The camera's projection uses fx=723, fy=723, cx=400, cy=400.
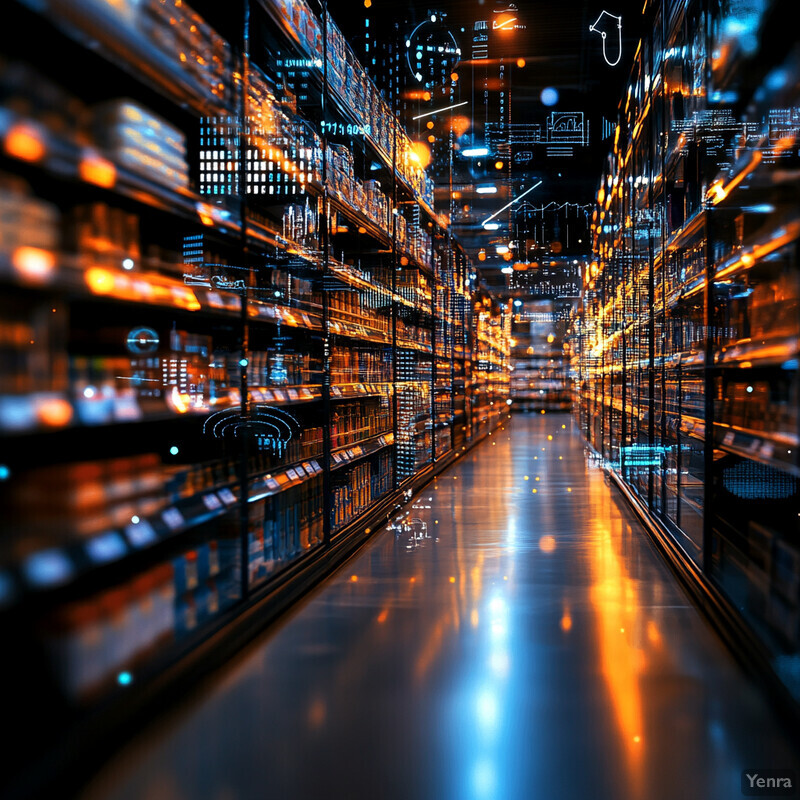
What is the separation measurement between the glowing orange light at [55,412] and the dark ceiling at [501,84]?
173 inches

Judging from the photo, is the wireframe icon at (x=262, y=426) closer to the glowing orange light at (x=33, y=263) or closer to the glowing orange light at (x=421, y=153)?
the glowing orange light at (x=33, y=263)

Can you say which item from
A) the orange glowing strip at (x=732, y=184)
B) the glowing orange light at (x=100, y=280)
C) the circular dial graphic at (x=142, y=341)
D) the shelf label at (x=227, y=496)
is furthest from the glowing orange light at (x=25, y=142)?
the orange glowing strip at (x=732, y=184)

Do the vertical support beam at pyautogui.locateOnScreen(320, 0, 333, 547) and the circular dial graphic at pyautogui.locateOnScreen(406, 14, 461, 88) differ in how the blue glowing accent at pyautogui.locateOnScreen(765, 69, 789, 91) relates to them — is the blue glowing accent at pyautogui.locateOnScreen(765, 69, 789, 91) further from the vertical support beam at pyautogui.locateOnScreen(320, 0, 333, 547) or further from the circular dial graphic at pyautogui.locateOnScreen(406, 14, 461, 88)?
the circular dial graphic at pyautogui.locateOnScreen(406, 14, 461, 88)

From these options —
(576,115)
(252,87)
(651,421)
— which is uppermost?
(576,115)

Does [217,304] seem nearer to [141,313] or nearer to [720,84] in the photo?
[141,313]

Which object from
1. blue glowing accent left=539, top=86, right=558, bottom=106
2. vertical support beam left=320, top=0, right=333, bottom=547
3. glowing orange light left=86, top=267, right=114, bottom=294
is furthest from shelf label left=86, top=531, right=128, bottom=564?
blue glowing accent left=539, top=86, right=558, bottom=106

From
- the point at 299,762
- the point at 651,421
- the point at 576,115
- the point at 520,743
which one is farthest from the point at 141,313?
the point at 576,115

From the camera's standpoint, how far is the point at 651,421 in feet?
17.3

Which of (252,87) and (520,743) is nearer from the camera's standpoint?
(520,743)

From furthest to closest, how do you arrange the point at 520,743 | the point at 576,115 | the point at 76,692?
the point at 576,115
the point at 520,743
the point at 76,692

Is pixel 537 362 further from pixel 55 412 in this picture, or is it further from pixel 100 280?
pixel 55 412

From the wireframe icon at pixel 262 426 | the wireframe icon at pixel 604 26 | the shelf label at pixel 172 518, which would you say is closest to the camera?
the shelf label at pixel 172 518

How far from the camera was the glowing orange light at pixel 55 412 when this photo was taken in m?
1.65

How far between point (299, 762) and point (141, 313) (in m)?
1.69
